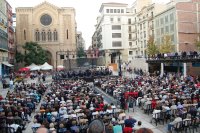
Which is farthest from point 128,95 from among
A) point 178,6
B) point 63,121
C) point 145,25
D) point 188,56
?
point 145,25

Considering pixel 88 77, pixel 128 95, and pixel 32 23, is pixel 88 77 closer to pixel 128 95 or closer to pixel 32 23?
pixel 128 95

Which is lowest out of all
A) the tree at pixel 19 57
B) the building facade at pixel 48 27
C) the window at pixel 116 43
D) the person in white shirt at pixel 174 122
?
the person in white shirt at pixel 174 122

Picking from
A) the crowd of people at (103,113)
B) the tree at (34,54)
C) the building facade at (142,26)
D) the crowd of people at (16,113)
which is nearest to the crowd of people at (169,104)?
the crowd of people at (103,113)

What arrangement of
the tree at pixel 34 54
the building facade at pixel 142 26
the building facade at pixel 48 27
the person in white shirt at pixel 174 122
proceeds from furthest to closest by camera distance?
the building facade at pixel 48 27 < the tree at pixel 34 54 < the building facade at pixel 142 26 < the person in white shirt at pixel 174 122

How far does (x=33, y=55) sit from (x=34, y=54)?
35cm

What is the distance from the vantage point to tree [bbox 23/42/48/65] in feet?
241

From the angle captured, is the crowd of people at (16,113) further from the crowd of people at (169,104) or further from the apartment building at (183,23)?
the apartment building at (183,23)

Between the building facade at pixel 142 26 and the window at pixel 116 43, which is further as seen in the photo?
the window at pixel 116 43

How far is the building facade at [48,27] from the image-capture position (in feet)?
266

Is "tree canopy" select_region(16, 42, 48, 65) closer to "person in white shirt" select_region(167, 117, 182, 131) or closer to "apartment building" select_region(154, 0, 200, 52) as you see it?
"apartment building" select_region(154, 0, 200, 52)

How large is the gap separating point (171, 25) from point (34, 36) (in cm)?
3937

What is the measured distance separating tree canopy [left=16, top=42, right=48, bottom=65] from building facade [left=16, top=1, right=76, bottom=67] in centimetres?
608

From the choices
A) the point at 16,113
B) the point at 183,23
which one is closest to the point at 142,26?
the point at 183,23

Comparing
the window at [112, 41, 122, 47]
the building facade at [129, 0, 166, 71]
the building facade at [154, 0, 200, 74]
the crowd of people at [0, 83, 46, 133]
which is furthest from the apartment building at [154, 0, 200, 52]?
the crowd of people at [0, 83, 46, 133]
